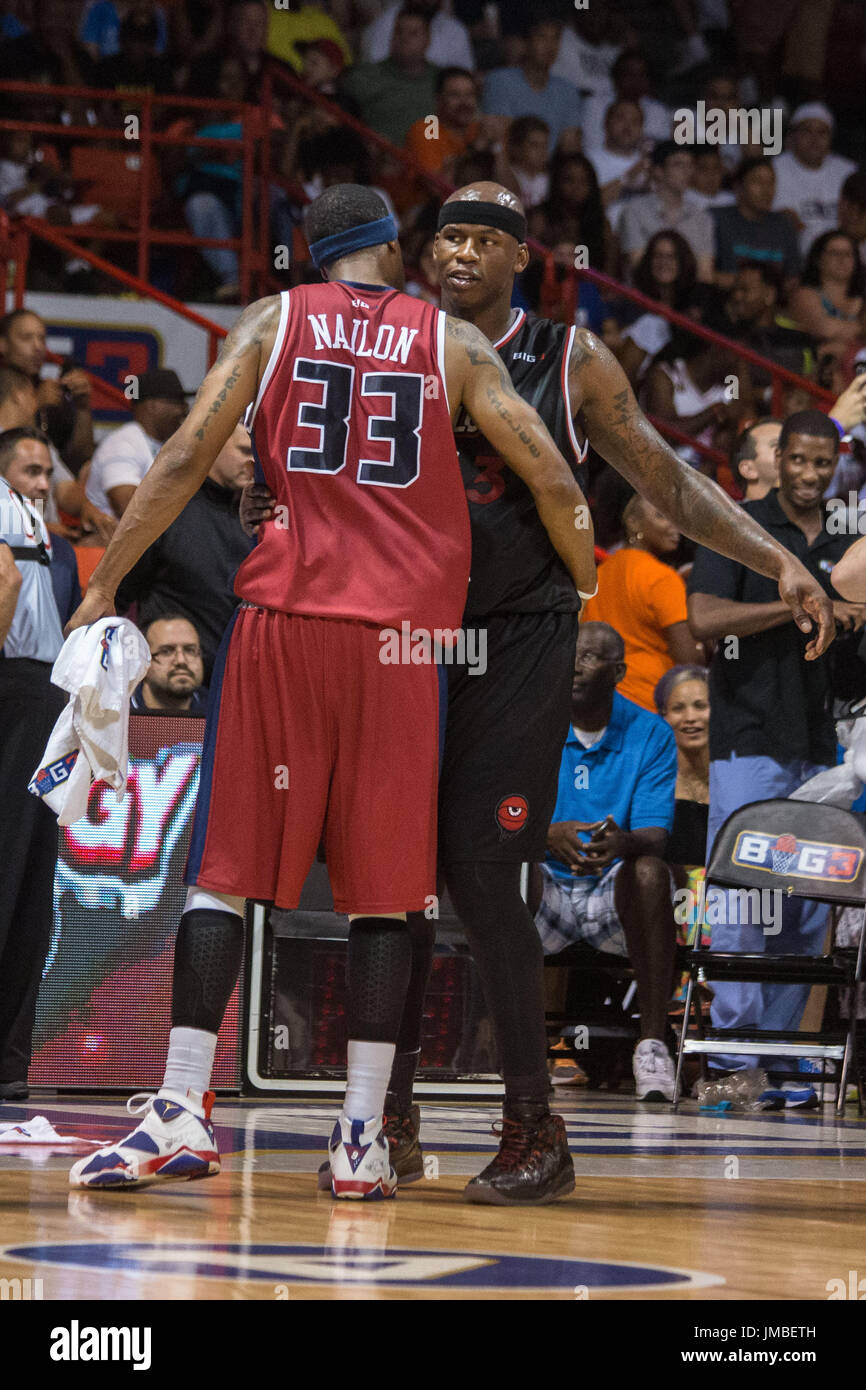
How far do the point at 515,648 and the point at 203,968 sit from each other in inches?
35.3

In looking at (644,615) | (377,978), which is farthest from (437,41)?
(377,978)

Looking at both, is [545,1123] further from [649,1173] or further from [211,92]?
[211,92]

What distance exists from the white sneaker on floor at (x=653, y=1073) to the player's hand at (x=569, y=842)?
0.75m

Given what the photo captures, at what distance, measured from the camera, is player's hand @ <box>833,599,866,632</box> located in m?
7.43

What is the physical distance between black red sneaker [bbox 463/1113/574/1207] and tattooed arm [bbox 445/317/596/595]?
1134mm

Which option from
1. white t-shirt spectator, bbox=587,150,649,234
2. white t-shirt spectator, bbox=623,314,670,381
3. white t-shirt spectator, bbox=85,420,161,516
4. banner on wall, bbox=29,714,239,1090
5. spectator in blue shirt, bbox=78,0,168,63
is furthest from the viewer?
white t-shirt spectator, bbox=587,150,649,234

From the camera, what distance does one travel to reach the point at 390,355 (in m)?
3.84

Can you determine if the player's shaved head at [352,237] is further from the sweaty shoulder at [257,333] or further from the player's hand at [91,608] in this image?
the player's hand at [91,608]

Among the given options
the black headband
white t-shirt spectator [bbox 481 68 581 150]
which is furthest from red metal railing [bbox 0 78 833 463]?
the black headband

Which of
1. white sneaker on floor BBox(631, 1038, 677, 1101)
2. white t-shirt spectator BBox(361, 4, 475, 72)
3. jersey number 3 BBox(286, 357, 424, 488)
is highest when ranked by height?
white t-shirt spectator BBox(361, 4, 475, 72)

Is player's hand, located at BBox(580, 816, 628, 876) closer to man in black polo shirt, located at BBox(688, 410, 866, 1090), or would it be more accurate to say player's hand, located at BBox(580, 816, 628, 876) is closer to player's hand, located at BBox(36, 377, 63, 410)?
man in black polo shirt, located at BBox(688, 410, 866, 1090)

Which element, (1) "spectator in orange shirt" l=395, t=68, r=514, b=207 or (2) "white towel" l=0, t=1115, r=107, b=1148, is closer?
(2) "white towel" l=0, t=1115, r=107, b=1148

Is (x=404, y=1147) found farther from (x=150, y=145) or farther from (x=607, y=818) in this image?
(x=150, y=145)

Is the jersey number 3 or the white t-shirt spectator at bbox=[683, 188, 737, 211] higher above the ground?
the white t-shirt spectator at bbox=[683, 188, 737, 211]
